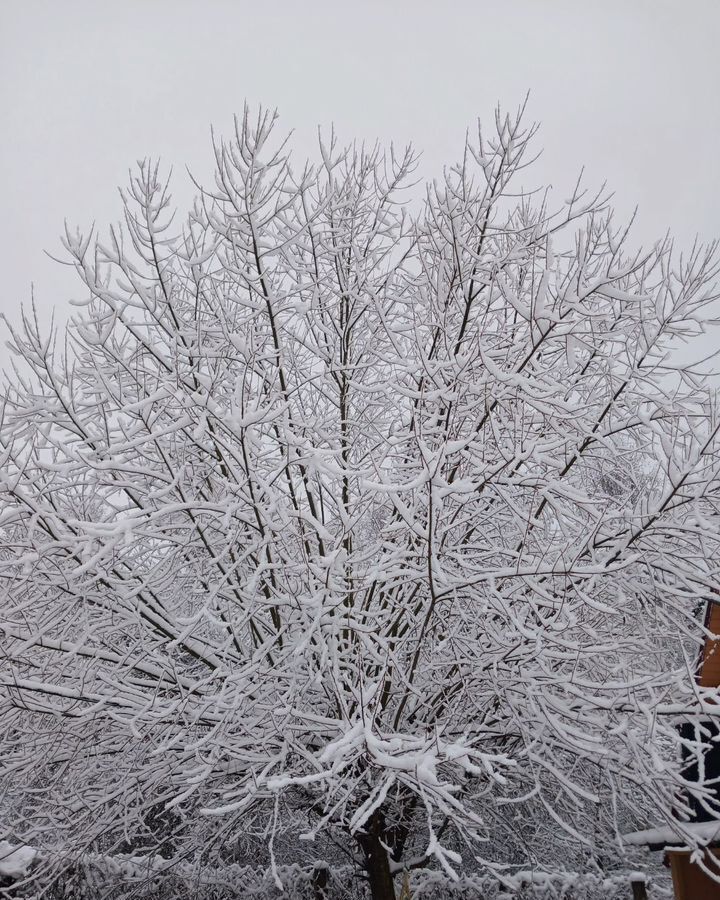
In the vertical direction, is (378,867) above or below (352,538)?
below

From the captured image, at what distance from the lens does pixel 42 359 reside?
4.22m

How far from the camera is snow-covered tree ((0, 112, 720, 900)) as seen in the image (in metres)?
3.61

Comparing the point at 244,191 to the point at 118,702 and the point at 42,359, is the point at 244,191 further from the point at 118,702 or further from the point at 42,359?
the point at 118,702

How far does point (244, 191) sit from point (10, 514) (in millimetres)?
2441

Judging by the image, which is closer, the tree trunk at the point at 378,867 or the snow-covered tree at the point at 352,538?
the snow-covered tree at the point at 352,538

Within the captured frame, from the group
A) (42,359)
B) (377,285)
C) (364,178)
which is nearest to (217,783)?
(42,359)

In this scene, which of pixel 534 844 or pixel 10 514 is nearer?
pixel 10 514

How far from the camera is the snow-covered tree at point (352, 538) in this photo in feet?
11.9

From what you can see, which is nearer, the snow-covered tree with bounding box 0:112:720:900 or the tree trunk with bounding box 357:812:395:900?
the snow-covered tree with bounding box 0:112:720:900

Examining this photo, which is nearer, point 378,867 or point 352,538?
point 352,538

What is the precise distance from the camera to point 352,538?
15.2 ft

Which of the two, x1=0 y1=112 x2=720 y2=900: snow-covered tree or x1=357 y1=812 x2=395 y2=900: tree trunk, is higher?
x1=0 y1=112 x2=720 y2=900: snow-covered tree

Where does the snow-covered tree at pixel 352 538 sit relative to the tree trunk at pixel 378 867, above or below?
above

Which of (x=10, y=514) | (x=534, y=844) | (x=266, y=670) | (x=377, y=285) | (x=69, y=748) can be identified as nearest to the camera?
(x=10, y=514)
